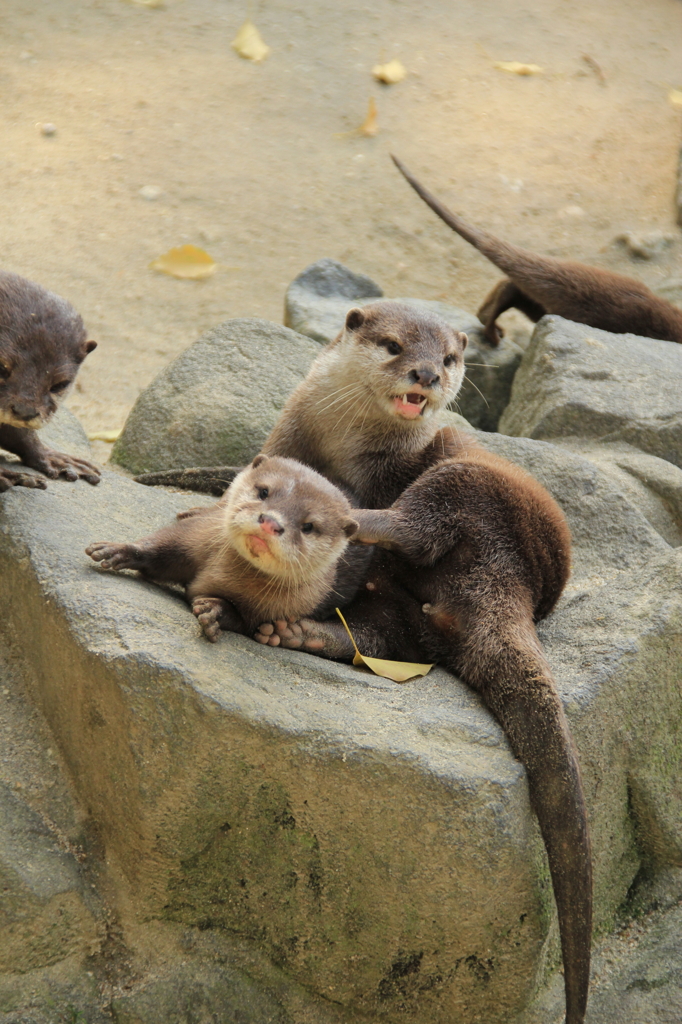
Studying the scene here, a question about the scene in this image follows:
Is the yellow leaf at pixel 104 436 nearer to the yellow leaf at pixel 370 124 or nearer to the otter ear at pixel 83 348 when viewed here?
the otter ear at pixel 83 348

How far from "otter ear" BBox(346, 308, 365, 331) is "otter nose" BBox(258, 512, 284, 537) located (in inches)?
33.0

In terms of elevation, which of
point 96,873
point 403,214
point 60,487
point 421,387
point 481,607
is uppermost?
point 421,387

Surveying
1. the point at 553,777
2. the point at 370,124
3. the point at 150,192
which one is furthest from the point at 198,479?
the point at 370,124

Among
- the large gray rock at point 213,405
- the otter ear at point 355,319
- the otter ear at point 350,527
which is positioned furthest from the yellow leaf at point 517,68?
the otter ear at point 350,527

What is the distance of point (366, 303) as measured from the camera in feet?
14.7

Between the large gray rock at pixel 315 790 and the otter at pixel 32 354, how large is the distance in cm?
27

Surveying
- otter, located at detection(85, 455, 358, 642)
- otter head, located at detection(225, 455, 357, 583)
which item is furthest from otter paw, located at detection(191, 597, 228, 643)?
otter head, located at detection(225, 455, 357, 583)

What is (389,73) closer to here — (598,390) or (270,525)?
(598,390)

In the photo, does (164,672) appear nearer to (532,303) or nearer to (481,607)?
(481,607)

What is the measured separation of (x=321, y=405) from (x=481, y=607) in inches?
30.1

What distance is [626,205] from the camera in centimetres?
671

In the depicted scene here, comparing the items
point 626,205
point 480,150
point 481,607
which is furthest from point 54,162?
point 481,607

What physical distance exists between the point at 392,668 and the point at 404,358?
0.77 m

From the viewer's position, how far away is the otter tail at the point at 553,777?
178cm
